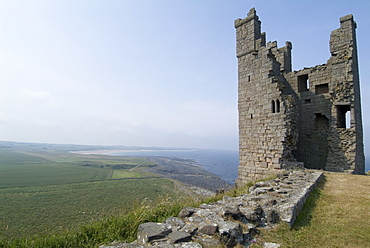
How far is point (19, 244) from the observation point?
10.5ft

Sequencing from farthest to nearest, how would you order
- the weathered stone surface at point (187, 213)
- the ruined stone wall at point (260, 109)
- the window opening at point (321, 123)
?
the window opening at point (321, 123) → the ruined stone wall at point (260, 109) → the weathered stone surface at point (187, 213)

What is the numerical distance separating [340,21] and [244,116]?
826cm

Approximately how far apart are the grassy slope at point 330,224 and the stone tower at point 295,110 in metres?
5.21

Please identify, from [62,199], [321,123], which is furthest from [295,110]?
[62,199]

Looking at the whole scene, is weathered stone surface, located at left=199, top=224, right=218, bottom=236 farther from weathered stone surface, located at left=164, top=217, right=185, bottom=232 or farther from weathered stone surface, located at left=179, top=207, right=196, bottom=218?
weathered stone surface, located at left=179, top=207, right=196, bottom=218

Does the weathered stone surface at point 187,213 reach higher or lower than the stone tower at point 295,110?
lower

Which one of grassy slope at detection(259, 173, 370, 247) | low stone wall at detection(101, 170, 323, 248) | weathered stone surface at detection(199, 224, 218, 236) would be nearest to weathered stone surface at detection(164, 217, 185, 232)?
low stone wall at detection(101, 170, 323, 248)

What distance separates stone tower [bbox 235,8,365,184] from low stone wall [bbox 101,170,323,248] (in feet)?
22.6

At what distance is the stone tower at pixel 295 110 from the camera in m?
11.7

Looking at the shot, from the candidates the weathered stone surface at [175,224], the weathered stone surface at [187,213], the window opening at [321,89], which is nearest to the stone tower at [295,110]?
the window opening at [321,89]

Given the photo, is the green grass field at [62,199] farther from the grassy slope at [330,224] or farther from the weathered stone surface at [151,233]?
the grassy slope at [330,224]

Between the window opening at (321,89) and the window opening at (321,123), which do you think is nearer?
the window opening at (321,123)

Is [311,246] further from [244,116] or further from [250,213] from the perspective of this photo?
[244,116]

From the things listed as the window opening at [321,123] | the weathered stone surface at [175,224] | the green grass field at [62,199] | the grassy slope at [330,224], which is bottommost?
the green grass field at [62,199]
